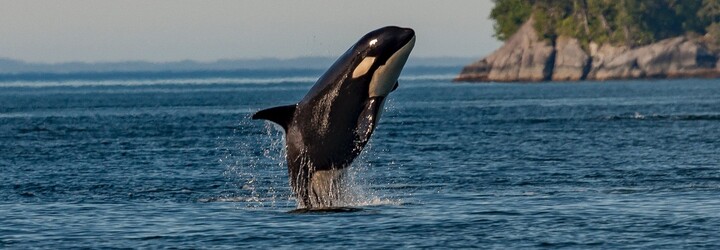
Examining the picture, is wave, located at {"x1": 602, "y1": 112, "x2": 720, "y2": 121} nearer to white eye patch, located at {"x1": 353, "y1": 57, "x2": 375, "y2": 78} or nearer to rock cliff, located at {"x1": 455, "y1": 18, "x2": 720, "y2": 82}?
white eye patch, located at {"x1": 353, "y1": 57, "x2": 375, "y2": 78}

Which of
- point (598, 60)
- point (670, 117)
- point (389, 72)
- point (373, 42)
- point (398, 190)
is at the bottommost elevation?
point (598, 60)

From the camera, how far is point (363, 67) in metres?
26.0

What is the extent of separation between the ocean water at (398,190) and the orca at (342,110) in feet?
3.53

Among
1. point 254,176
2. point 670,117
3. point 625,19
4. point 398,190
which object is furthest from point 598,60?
point 398,190

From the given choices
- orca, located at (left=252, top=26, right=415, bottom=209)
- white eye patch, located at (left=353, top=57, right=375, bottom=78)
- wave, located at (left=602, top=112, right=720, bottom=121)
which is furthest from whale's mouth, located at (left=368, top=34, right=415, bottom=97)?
wave, located at (left=602, top=112, right=720, bottom=121)

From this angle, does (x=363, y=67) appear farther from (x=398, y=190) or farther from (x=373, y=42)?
(x=398, y=190)

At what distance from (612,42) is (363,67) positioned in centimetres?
16369

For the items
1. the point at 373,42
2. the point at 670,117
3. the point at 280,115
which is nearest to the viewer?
the point at 373,42

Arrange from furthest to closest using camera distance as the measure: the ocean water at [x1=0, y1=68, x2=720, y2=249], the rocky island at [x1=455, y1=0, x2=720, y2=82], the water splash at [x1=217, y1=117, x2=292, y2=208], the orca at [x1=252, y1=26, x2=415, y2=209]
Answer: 1. the rocky island at [x1=455, y1=0, x2=720, y2=82]
2. the water splash at [x1=217, y1=117, x2=292, y2=208]
3. the orca at [x1=252, y1=26, x2=415, y2=209]
4. the ocean water at [x1=0, y1=68, x2=720, y2=249]

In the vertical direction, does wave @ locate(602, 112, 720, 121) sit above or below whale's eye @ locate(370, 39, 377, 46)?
below

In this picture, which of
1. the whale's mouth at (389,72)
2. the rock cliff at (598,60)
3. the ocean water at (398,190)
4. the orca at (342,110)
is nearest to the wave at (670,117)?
the ocean water at (398,190)

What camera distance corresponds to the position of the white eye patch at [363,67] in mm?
25875

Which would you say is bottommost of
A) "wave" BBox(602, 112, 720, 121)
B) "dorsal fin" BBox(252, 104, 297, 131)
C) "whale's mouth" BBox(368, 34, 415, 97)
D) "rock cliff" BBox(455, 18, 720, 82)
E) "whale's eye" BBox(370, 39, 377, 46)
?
"rock cliff" BBox(455, 18, 720, 82)

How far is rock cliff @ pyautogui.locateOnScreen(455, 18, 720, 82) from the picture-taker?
181000 mm
